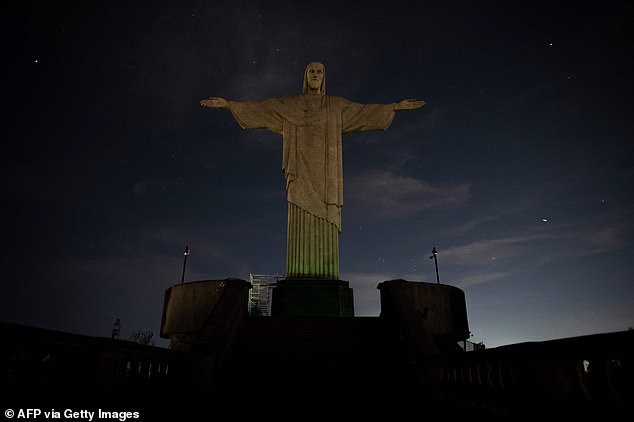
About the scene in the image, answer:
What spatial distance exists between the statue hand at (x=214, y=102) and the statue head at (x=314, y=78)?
2.56 metres

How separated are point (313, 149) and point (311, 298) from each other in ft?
13.9

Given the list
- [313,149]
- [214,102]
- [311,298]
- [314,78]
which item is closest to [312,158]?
[313,149]

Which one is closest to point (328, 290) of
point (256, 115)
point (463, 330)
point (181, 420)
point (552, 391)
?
point (463, 330)

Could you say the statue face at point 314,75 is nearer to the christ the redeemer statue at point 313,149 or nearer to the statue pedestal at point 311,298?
the christ the redeemer statue at point 313,149

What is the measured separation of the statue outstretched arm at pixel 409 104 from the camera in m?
11.2

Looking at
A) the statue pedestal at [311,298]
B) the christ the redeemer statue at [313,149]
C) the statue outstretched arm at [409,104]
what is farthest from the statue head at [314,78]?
the statue pedestal at [311,298]

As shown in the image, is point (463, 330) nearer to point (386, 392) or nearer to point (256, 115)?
point (386, 392)

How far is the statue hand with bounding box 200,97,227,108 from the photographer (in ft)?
36.0

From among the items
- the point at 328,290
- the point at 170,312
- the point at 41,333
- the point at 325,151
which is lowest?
the point at 41,333

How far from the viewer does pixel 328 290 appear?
10000mm

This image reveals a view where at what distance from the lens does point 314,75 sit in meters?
11.7

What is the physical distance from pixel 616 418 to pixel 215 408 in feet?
13.1

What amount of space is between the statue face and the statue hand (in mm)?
2633

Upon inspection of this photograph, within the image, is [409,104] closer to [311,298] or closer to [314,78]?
[314,78]
